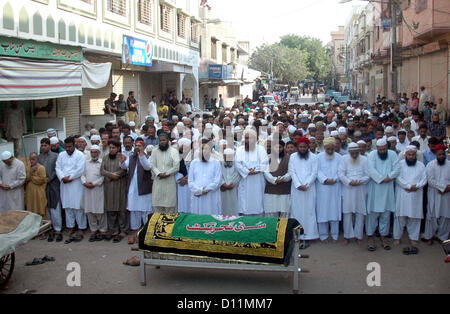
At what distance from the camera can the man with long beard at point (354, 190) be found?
7680mm

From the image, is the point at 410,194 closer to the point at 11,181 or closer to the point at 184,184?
the point at 184,184

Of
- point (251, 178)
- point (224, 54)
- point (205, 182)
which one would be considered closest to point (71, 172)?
point (205, 182)

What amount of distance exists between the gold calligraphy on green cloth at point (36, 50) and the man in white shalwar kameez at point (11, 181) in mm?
3082

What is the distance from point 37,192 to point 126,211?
1.44 meters

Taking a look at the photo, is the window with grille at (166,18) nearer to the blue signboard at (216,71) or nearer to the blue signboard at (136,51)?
the blue signboard at (136,51)

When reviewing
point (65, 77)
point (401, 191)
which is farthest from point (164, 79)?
point (401, 191)

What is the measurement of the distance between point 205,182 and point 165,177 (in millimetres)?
691

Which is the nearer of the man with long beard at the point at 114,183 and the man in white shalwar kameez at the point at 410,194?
the man in white shalwar kameez at the point at 410,194

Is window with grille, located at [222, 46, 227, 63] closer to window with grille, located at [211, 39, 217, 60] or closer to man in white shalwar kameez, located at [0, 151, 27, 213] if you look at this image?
window with grille, located at [211, 39, 217, 60]

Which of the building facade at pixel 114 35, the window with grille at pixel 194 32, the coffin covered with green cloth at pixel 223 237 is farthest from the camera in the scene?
the window with grille at pixel 194 32

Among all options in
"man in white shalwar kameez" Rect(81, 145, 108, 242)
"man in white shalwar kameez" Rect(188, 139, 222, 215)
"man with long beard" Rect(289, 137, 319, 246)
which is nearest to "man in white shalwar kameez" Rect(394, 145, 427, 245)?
"man with long beard" Rect(289, 137, 319, 246)

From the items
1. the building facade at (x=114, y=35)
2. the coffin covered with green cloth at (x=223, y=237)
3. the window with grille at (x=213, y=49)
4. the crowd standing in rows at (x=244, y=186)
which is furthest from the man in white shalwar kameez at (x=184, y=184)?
the window with grille at (x=213, y=49)

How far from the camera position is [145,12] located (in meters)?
19.5
